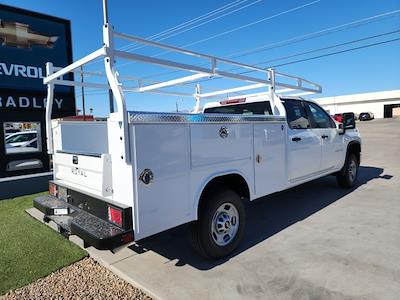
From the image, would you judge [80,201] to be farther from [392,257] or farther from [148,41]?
[392,257]

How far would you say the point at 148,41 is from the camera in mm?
3455

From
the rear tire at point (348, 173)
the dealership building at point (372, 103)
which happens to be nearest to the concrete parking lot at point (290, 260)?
the rear tire at point (348, 173)

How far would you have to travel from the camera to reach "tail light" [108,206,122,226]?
3070 mm

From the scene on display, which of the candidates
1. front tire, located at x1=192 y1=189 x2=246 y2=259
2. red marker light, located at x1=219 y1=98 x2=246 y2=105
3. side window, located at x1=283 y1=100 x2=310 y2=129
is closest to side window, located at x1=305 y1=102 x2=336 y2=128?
side window, located at x1=283 y1=100 x2=310 y2=129

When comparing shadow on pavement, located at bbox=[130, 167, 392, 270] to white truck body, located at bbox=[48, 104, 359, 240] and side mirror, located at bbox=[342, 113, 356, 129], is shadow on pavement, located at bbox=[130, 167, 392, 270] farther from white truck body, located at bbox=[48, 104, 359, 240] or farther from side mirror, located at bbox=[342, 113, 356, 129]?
side mirror, located at bbox=[342, 113, 356, 129]

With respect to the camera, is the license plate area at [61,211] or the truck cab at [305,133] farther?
the truck cab at [305,133]

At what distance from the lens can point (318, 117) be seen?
20.8 ft

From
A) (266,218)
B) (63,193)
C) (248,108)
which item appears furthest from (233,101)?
(63,193)

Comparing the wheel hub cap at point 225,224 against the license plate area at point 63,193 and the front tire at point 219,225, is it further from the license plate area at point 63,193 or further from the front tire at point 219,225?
the license plate area at point 63,193

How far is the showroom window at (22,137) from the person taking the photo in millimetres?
8207

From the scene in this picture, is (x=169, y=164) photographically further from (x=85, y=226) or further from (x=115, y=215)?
(x=85, y=226)

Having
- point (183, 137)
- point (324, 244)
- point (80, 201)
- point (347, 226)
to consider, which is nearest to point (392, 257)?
point (324, 244)

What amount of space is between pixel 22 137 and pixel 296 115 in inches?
278

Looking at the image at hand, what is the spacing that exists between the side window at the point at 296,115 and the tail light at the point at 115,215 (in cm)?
326
